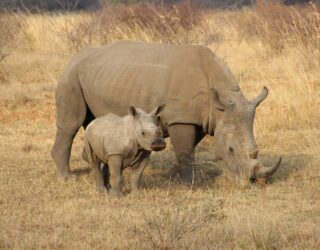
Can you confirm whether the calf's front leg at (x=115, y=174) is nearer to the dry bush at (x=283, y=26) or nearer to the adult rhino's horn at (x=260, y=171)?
the adult rhino's horn at (x=260, y=171)

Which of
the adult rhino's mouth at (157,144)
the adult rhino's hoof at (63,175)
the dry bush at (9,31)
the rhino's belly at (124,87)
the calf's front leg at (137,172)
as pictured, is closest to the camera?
the adult rhino's mouth at (157,144)

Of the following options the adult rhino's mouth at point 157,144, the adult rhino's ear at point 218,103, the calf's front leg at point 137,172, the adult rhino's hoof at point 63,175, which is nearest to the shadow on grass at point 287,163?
the adult rhino's ear at point 218,103

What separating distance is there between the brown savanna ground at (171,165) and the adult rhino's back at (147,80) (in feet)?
2.66

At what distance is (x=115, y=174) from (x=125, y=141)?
338 millimetres

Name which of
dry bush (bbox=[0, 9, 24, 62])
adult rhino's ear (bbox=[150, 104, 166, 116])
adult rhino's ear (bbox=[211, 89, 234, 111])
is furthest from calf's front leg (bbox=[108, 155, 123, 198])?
dry bush (bbox=[0, 9, 24, 62])

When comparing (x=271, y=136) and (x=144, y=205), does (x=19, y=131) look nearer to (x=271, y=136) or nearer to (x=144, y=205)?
(x=271, y=136)

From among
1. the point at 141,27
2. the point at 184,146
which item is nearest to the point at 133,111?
the point at 184,146

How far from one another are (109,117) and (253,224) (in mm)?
2249

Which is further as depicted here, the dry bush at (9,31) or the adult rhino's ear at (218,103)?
the dry bush at (9,31)

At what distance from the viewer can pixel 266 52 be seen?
62.0ft

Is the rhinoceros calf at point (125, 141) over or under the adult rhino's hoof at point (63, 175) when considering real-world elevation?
over

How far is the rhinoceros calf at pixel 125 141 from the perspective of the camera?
27.4 feet

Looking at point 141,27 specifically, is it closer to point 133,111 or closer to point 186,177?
point 186,177

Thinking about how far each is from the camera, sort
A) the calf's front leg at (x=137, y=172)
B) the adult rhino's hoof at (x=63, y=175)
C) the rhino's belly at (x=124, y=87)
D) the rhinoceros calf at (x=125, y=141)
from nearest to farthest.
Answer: the rhinoceros calf at (x=125, y=141), the calf's front leg at (x=137, y=172), the rhino's belly at (x=124, y=87), the adult rhino's hoof at (x=63, y=175)
